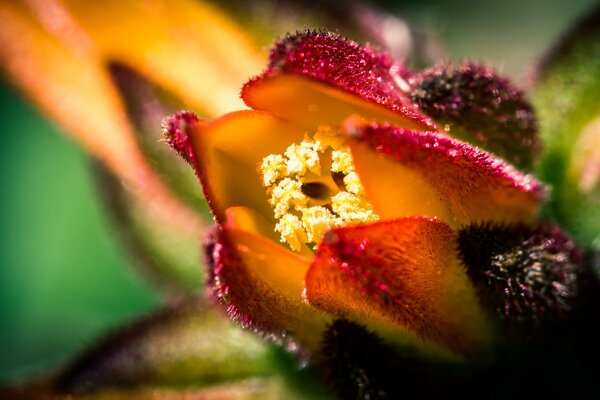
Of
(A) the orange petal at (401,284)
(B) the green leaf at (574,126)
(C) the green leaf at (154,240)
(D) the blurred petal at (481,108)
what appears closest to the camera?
(A) the orange petal at (401,284)

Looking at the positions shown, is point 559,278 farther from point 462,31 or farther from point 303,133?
point 462,31

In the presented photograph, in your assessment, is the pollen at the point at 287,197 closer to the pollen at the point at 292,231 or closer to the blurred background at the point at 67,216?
the pollen at the point at 292,231

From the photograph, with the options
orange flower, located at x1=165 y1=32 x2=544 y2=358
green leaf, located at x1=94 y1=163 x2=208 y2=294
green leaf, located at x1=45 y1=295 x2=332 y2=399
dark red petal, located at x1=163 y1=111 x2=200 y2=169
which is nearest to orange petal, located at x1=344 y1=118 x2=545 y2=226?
orange flower, located at x1=165 y1=32 x2=544 y2=358

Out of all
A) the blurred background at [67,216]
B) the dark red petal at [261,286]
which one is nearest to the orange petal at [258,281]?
the dark red petal at [261,286]

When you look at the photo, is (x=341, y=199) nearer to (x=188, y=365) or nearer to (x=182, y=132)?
(x=182, y=132)

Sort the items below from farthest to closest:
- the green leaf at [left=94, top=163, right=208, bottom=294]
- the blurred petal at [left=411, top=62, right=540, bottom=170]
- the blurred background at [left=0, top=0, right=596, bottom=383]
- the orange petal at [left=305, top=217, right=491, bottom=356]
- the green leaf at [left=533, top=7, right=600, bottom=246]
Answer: the blurred background at [left=0, top=0, right=596, bottom=383]
the green leaf at [left=94, top=163, right=208, bottom=294]
the green leaf at [left=533, top=7, right=600, bottom=246]
the blurred petal at [left=411, top=62, right=540, bottom=170]
the orange petal at [left=305, top=217, right=491, bottom=356]

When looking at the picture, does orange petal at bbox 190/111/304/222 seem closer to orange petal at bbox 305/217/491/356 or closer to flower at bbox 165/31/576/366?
flower at bbox 165/31/576/366
